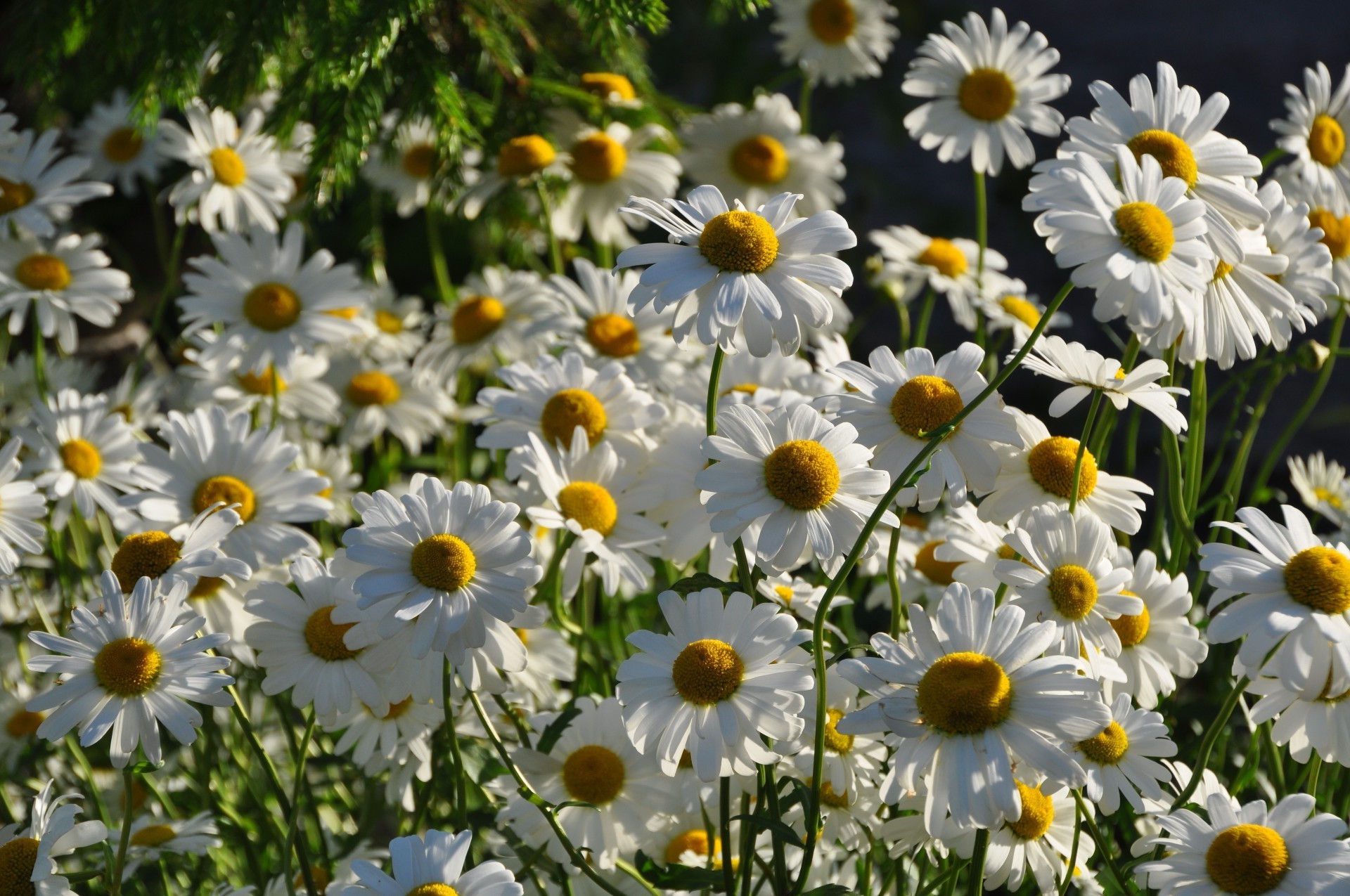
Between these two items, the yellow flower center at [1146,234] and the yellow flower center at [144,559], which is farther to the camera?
the yellow flower center at [144,559]

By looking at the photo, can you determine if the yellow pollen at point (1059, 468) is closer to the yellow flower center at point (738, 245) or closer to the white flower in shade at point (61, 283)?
the yellow flower center at point (738, 245)

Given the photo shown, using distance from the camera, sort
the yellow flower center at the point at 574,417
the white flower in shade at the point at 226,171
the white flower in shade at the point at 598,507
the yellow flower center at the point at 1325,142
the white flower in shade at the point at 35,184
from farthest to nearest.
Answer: the white flower in shade at the point at 226,171 < the white flower in shade at the point at 35,184 < the yellow flower center at the point at 1325,142 < the yellow flower center at the point at 574,417 < the white flower in shade at the point at 598,507

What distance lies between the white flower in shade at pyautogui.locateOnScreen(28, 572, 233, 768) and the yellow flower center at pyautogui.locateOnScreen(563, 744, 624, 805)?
10.6 inches

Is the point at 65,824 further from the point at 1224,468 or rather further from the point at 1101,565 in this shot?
the point at 1224,468

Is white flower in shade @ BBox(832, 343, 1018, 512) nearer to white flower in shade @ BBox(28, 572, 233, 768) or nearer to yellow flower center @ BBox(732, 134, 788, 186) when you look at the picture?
white flower in shade @ BBox(28, 572, 233, 768)

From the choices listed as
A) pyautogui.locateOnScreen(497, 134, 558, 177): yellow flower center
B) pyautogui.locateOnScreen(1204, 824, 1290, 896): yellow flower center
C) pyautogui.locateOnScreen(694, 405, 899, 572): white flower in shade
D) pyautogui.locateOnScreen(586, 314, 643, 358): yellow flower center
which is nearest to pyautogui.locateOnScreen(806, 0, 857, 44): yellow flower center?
pyautogui.locateOnScreen(497, 134, 558, 177): yellow flower center

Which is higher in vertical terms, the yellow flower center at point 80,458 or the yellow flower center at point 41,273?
the yellow flower center at point 41,273

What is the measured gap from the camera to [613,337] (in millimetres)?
1256

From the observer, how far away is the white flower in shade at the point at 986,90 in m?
1.25

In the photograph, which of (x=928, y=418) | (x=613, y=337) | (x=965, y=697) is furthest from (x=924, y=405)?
(x=613, y=337)

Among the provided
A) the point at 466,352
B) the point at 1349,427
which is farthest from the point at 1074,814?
the point at 1349,427

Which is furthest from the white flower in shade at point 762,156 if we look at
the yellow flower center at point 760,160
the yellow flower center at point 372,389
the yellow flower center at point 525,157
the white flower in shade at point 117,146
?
the white flower in shade at point 117,146

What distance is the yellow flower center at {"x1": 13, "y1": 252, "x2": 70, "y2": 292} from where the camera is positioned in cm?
128

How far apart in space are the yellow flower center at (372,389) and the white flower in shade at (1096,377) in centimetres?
91
